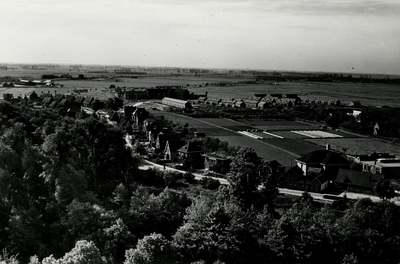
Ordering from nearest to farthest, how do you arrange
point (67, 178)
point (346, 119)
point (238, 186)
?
1. point (67, 178)
2. point (238, 186)
3. point (346, 119)

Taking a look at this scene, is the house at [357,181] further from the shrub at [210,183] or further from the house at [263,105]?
the house at [263,105]

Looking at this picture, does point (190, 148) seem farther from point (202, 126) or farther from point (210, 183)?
point (202, 126)

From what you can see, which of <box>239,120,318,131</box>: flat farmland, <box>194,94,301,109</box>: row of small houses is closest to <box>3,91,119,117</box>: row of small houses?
<box>239,120,318,131</box>: flat farmland

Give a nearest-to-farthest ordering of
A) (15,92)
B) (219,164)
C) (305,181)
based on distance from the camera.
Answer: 1. (305,181)
2. (219,164)
3. (15,92)

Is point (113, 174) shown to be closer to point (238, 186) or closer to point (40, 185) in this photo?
point (40, 185)

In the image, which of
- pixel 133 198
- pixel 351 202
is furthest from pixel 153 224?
pixel 351 202

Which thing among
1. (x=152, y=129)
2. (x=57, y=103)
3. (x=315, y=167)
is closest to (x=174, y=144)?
(x=152, y=129)

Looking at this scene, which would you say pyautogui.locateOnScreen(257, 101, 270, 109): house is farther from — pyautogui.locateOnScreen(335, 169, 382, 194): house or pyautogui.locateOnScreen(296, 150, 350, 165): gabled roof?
pyautogui.locateOnScreen(335, 169, 382, 194): house
